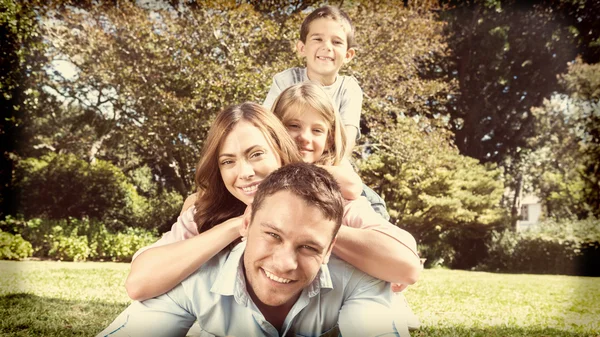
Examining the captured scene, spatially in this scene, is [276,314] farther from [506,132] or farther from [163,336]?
[506,132]

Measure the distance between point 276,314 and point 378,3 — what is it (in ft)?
4.70

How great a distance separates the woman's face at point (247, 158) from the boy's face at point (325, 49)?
0.49m

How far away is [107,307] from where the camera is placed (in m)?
2.55

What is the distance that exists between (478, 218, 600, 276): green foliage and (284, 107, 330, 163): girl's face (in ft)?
4.47

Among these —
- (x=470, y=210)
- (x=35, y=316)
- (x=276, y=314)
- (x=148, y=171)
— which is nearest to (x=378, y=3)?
(x=470, y=210)

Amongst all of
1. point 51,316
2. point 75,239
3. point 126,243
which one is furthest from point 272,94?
point 51,316

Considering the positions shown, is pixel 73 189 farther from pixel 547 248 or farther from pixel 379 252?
pixel 547 248

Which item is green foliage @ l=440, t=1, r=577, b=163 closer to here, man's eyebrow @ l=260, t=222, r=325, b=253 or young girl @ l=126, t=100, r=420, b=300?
young girl @ l=126, t=100, r=420, b=300

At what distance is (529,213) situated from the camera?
2764mm

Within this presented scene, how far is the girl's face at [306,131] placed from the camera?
1730 mm

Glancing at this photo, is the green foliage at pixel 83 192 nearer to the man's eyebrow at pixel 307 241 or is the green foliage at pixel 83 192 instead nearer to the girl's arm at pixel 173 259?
the girl's arm at pixel 173 259

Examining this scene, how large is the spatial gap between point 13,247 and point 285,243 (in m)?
1.64

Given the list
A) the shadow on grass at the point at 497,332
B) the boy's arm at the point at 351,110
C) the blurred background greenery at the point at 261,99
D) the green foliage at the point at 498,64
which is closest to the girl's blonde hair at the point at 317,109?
the boy's arm at the point at 351,110

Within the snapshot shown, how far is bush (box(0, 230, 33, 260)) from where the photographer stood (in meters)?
2.52
